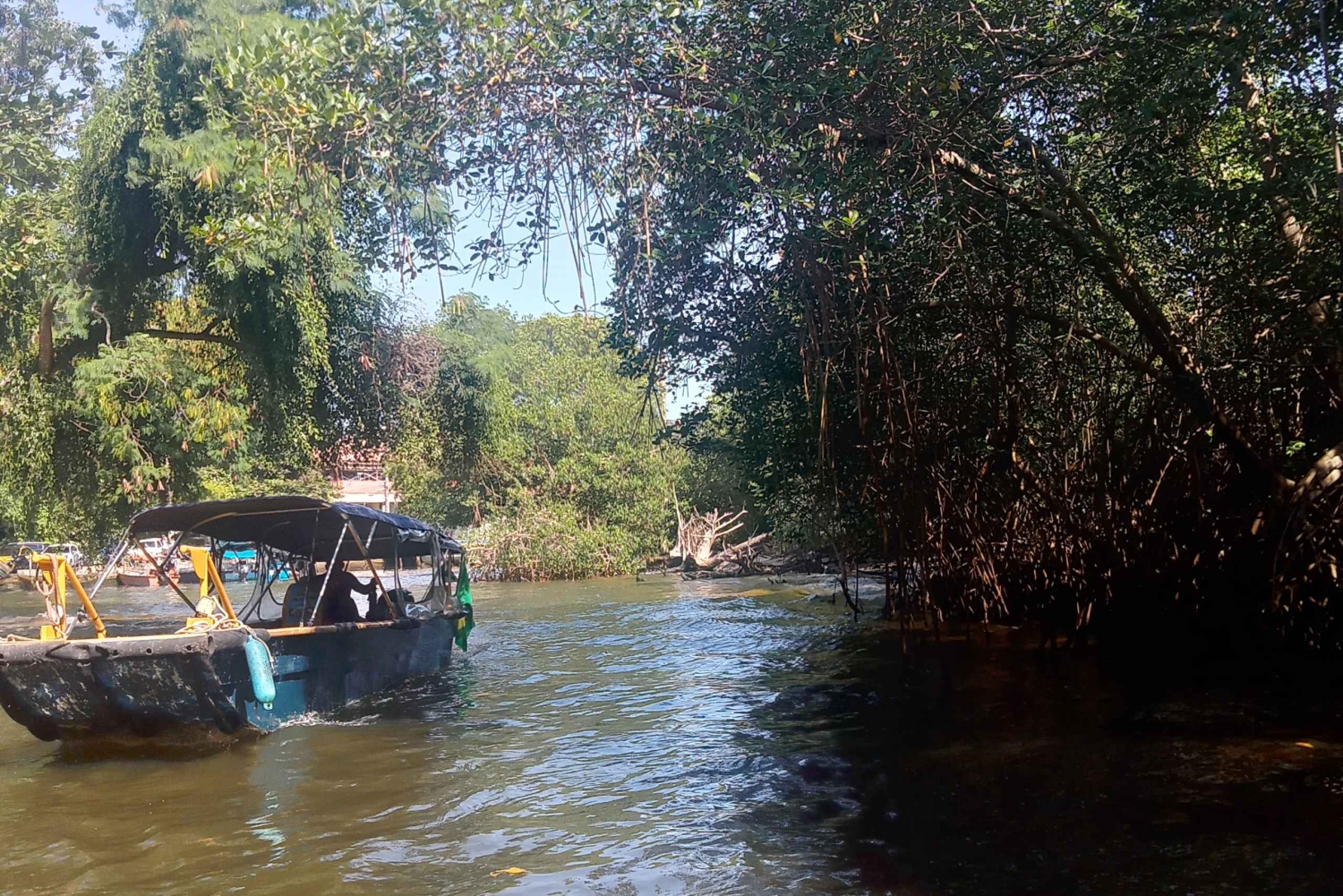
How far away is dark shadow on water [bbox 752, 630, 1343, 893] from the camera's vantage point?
5090mm

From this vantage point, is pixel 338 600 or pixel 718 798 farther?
pixel 338 600

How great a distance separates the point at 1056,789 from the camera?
253 inches

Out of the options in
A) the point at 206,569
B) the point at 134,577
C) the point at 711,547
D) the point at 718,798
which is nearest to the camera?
the point at 718,798

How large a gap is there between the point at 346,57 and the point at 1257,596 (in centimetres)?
755

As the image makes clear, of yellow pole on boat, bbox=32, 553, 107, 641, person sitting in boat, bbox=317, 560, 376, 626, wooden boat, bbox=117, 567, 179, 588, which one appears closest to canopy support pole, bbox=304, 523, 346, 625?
person sitting in boat, bbox=317, 560, 376, 626

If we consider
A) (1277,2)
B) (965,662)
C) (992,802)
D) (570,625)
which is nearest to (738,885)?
(992,802)

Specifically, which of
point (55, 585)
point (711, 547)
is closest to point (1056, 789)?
point (55, 585)

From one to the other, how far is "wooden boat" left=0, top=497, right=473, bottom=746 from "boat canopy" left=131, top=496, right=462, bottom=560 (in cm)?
2

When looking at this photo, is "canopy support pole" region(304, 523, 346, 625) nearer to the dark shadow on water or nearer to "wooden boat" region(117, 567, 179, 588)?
the dark shadow on water

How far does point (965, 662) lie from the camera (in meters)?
11.2

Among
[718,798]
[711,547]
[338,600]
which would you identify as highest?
[338,600]

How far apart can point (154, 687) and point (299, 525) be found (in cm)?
355

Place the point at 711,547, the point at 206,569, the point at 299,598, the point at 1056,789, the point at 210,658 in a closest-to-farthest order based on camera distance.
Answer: the point at 1056,789
the point at 210,658
the point at 206,569
the point at 299,598
the point at 711,547

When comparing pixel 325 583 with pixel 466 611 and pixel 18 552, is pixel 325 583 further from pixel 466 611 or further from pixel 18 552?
pixel 18 552
